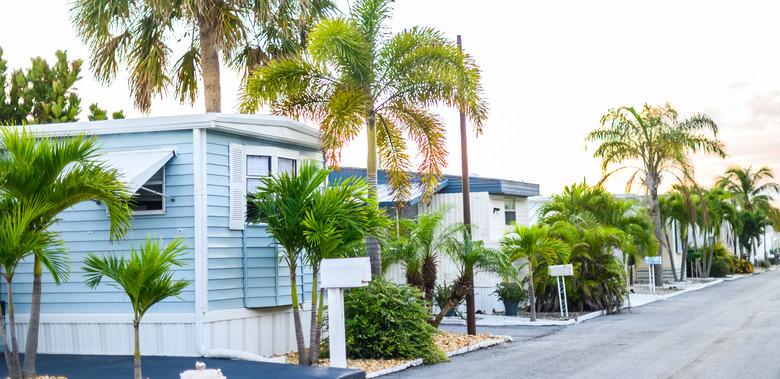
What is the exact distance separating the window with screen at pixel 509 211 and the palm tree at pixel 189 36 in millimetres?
7883

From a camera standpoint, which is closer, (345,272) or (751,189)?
(345,272)

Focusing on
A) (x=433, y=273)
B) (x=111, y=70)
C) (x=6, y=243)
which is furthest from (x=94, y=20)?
(x=6, y=243)

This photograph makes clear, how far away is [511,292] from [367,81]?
925 centimetres

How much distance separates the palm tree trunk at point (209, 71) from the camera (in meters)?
20.2

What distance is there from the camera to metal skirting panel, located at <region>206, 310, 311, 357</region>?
13469 millimetres

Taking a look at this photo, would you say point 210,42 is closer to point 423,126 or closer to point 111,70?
point 111,70

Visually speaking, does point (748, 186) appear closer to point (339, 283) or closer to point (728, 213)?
point (728, 213)

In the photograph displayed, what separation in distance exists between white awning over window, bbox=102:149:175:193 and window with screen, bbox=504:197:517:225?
13.8m

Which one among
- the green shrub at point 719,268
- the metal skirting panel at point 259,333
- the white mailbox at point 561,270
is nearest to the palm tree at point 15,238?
the metal skirting panel at point 259,333

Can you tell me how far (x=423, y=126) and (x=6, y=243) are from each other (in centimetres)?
875

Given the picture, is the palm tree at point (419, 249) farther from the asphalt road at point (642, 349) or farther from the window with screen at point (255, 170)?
the window with screen at point (255, 170)

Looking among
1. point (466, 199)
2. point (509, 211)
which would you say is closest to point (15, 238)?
point (466, 199)

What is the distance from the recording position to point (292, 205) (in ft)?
42.4

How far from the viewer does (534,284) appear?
24.0 m
